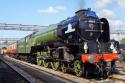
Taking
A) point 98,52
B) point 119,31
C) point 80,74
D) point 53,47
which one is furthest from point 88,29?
point 119,31

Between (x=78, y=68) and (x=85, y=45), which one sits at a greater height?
(x=85, y=45)

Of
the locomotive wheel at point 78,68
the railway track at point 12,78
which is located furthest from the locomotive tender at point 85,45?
the railway track at point 12,78

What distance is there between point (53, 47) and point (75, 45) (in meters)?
4.09

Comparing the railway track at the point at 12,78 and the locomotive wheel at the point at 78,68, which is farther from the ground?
the locomotive wheel at the point at 78,68

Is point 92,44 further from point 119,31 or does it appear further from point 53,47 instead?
point 119,31

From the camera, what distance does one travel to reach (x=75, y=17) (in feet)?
57.2

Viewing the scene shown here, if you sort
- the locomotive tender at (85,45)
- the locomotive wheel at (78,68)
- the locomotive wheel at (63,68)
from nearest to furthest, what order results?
1. the locomotive tender at (85,45)
2. the locomotive wheel at (78,68)
3. the locomotive wheel at (63,68)

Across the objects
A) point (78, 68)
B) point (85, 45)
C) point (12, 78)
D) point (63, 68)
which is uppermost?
point (85, 45)

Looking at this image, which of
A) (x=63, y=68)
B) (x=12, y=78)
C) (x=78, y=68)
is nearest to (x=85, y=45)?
(x=78, y=68)

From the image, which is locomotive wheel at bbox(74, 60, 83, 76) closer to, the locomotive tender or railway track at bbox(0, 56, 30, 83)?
the locomotive tender

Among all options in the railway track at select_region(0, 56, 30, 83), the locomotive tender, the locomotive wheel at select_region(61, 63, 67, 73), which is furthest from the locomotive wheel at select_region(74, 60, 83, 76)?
the railway track at select_region(0, 56, 30, 83)

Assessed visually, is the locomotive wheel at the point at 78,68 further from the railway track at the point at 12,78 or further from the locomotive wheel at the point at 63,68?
the railway track at the point at 12,78

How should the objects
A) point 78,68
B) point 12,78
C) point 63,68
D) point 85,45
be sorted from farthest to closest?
point 63,68 < point 12,78 < point 78,68 < point 85,45

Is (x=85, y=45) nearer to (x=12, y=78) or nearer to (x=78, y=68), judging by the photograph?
(x=78, y=68)
